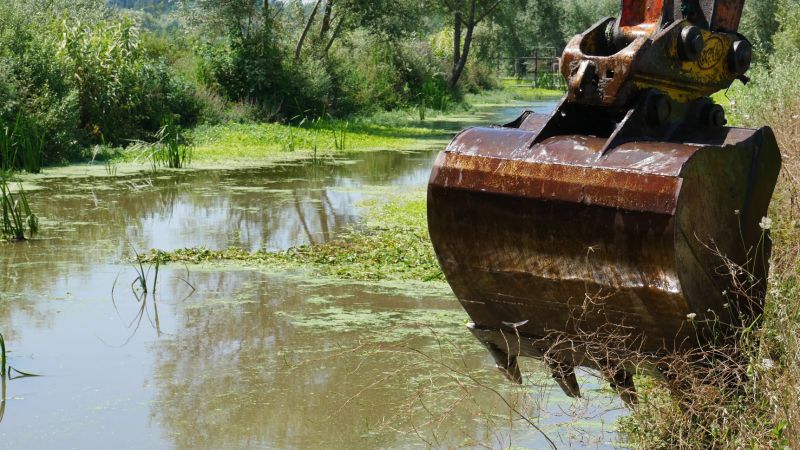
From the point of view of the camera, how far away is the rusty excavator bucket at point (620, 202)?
4.23m

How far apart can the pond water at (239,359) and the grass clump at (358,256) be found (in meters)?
0.30

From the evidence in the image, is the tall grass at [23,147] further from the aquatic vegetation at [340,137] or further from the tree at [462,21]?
the tree at [462,21]

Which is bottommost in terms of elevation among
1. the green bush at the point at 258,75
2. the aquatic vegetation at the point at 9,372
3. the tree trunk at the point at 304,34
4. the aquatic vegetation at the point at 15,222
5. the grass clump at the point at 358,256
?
the grass clump at the point at 358,256

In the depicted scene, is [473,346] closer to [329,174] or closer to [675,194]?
[675,194]

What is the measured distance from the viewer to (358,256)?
964 cm

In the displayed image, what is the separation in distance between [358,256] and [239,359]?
3.05 meters

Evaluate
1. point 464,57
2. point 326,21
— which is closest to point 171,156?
point 326,21

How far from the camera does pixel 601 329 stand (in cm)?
446

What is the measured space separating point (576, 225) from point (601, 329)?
1.43 ft

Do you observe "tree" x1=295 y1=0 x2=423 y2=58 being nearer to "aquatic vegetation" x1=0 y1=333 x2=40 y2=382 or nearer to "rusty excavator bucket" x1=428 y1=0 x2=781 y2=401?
"aquatic vegetation" x1=0 y1=333 x2=40 y2=382

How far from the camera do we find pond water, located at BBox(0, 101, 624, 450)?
5.41 metres

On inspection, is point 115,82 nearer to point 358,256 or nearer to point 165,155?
point 165,155

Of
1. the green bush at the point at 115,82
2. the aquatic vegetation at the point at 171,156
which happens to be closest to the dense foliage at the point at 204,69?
the green bush at the point at 115,82

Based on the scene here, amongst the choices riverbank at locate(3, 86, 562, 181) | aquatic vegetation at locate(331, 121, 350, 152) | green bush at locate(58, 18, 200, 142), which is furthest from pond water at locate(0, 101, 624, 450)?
aquatic vegetation at locate(331, 121, 350, 152)
